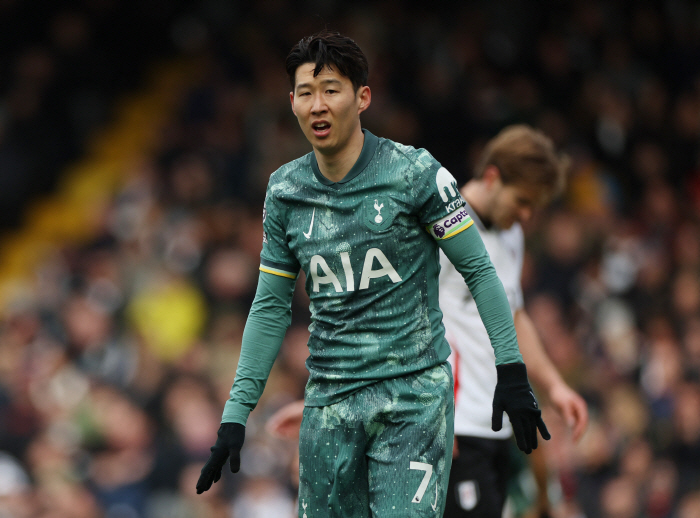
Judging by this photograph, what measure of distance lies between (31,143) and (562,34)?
232 inches

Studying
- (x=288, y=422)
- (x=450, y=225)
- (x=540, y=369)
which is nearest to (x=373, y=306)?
(x=450, y=225)

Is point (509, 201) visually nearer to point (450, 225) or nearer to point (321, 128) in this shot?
point (450, 225)

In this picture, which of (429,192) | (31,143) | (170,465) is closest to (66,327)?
(170,465)

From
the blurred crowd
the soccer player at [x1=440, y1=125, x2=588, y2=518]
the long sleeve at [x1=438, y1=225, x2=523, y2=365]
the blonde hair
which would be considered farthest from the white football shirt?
the blurred crowd

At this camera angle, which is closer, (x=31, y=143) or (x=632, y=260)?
(x=632, y=260)

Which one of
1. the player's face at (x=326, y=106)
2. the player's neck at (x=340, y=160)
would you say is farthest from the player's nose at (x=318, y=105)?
the player's neck at (x=340, y=160)

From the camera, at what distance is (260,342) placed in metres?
3.22

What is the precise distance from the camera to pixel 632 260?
9062mm

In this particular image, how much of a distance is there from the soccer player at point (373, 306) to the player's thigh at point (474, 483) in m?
1.11

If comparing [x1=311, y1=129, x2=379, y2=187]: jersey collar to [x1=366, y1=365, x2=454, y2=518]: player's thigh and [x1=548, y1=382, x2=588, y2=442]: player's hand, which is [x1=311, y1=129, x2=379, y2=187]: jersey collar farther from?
[x1=548, y1=382, x2=588, y2=442]: player's hand

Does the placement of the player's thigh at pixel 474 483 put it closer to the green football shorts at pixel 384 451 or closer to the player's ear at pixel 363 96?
the green football shorts at pixel 384 451

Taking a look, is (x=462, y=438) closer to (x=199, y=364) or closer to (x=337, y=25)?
(x=199, y=364)

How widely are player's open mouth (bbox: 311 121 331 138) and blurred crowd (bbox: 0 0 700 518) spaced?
2.79m

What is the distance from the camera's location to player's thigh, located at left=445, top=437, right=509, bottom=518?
4.09m
